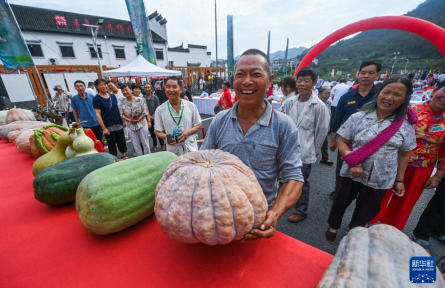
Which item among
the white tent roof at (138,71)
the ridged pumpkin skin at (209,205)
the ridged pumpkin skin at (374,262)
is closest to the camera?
the ridged pumpkin skin at (374,262)

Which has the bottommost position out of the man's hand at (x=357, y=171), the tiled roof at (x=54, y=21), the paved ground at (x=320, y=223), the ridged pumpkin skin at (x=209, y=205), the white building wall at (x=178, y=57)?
the paved ground at (x=320, y=223)

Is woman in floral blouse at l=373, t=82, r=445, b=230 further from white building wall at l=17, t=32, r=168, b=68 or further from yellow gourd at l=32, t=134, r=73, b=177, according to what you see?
white building wall at l=17, t=32, r=168, b=68

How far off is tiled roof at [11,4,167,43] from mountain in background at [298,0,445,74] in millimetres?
53807

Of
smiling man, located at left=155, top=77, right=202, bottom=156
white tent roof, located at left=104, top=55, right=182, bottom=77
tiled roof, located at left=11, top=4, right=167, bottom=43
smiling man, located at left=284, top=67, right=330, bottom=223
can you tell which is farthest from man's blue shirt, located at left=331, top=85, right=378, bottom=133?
tiled roof, located at left=11, top=4, right=167, bottom=43

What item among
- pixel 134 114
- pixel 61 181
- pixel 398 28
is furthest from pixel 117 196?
pixel 398 28

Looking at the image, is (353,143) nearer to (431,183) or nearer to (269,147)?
(431,183)

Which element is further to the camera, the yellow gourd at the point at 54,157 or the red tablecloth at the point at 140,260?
the yellow gourd at the point at 54,157

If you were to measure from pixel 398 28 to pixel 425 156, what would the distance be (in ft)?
25.2

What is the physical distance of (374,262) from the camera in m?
0.78

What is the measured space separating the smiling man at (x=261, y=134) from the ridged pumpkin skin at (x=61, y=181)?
4.03ft

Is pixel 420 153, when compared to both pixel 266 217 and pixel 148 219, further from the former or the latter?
pixel 148 219

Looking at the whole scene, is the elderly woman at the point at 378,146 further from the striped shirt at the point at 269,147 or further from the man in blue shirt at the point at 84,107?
the man in blue shirt at the point at 84,107

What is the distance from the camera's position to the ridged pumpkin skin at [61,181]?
146 cm

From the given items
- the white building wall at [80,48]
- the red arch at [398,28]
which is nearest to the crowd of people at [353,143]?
the red arch at [398,28]
